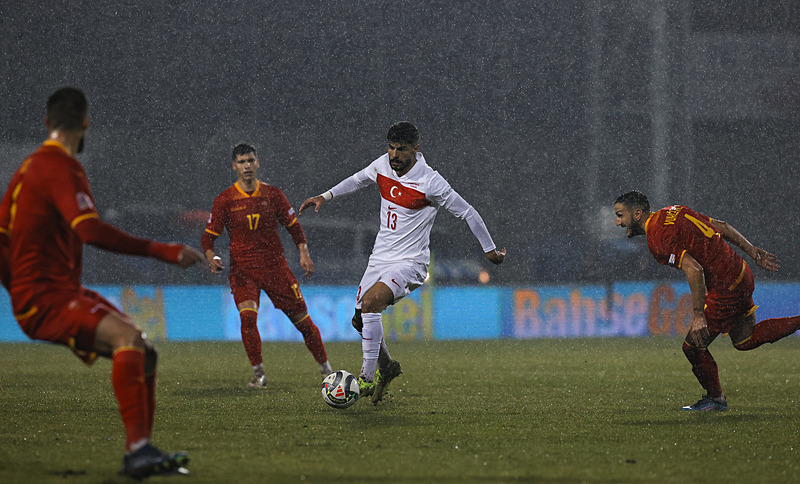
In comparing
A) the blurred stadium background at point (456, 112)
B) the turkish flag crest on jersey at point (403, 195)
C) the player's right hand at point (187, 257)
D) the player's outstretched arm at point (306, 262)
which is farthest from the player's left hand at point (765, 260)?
the blurred stadium background at point (456, 112)

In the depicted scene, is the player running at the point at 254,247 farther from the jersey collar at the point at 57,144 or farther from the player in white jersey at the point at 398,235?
the jersey collar at the point at 57,144

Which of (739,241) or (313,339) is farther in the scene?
(313,339)

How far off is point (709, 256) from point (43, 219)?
15.3 ft

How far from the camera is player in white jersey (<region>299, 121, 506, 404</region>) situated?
698cm

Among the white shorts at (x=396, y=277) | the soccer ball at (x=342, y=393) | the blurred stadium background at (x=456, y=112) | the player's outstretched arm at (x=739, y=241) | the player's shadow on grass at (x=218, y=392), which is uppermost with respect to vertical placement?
the blurred stadium background at (x=456, y=112)

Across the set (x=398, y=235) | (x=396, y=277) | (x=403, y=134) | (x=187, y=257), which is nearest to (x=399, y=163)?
(x=403, y=134)

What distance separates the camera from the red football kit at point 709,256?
6.68 m

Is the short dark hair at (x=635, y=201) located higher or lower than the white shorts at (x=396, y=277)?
higher

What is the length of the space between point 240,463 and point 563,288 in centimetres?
1224

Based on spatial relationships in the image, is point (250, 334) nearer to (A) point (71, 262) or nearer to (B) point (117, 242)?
(A) point (71, 262)

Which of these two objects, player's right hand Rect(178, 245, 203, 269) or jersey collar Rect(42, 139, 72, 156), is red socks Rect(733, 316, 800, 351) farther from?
jersey collar Rect(42, 139, 72, 156)

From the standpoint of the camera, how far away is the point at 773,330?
688cm

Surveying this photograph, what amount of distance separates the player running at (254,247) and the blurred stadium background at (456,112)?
10.9m

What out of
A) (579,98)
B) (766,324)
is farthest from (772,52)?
(766,324)
